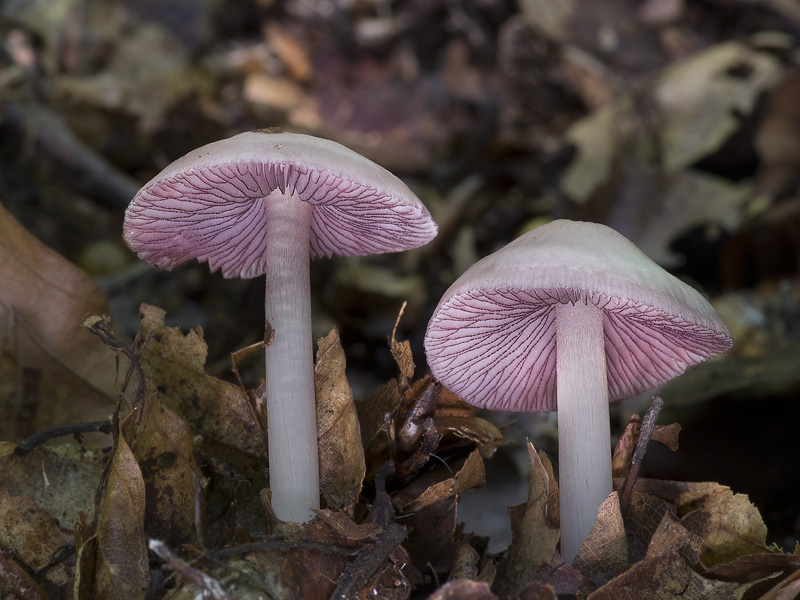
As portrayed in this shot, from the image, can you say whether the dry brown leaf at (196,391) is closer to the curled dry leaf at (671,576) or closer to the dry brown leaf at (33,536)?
the dry brown leaf at (33,536)

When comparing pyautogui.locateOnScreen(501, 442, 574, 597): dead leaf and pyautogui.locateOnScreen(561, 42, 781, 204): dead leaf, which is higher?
pyautogui.locateOnScreen(561, 42, 781, 204): dead leaf

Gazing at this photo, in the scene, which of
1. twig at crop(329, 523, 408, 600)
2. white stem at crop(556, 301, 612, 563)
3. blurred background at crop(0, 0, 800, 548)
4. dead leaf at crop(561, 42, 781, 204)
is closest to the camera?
twig at crop(329, 523, 408, 600)

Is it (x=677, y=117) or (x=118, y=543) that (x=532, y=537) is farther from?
(x=677, y=117)

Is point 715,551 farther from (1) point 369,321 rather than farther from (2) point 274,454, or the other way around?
(1) point 369,321

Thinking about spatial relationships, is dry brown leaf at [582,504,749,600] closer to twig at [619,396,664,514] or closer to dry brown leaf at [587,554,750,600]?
dry brown leaf at [587,554,750,600]

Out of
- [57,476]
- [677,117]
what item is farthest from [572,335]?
[677,117]

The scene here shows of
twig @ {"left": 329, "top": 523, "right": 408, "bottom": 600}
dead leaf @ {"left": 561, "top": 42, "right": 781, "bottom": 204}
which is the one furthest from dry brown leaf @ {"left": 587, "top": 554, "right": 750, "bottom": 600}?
dead leaf @ {"left": 561, "top": 42, "right": 781, "bottom": 204}

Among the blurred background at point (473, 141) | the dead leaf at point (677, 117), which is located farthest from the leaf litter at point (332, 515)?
the dead leaf at point (677, 117)
